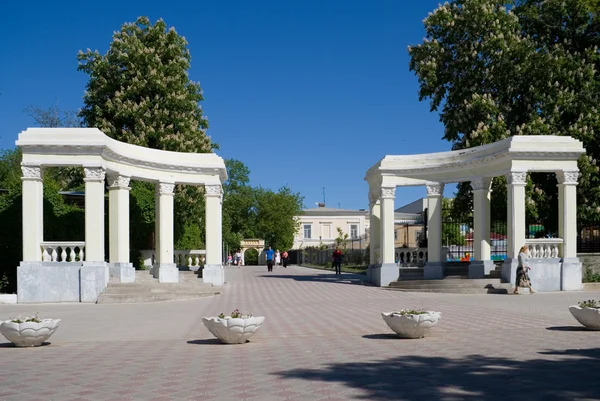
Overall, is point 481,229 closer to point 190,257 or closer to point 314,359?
point 190,257

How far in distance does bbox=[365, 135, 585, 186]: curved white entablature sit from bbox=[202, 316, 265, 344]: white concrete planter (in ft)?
48.0

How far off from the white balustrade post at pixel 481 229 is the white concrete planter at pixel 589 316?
1364cm

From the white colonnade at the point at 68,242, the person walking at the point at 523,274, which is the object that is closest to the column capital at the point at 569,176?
the person walking at the point at 523,274

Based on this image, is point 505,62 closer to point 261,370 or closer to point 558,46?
point 558,46

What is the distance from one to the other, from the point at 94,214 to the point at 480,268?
13795mm

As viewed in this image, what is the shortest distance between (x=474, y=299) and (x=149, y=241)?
15.4 meters

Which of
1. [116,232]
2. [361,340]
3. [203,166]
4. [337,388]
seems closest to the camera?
[337,388]

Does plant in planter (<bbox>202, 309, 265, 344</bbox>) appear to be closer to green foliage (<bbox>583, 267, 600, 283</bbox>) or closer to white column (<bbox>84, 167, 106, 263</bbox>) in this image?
white column (<bbox>84, 167, 106, 263</bbox>)

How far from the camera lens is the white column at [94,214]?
838 inches

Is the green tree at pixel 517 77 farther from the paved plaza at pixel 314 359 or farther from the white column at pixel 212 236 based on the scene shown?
the paved plaza at pixel 314 359

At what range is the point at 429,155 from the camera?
27.2m

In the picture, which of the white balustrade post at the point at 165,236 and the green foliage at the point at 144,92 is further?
the green foliage at the point at 144,92

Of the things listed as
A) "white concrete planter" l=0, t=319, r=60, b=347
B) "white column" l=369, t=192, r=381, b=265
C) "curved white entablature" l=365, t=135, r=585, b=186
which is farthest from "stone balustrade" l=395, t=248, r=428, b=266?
"white concrete planter" l=0, t=319, r=60, b=347

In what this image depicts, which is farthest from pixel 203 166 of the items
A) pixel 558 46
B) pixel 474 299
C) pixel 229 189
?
pixel 229 189
